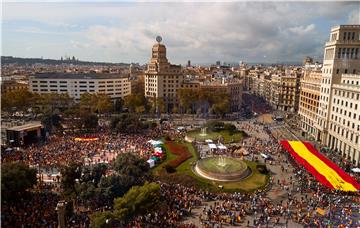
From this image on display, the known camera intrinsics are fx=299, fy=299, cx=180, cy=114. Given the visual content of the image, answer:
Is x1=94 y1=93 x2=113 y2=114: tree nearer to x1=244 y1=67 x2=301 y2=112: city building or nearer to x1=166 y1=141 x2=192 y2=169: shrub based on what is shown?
x1=166 y1=141 x2=192 y2=169: shrub

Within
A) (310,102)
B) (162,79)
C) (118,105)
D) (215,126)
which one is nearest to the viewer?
(215,126)

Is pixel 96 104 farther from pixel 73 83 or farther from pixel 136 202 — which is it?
pixel 136 202

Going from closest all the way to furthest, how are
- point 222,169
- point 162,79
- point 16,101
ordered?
point 222,169
point 16,101
point 162,79

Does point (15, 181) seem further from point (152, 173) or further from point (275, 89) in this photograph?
point (275, 89)

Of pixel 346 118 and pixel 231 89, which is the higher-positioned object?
pixel 231 89

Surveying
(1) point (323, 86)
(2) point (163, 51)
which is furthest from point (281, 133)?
(2) point (163, 51)

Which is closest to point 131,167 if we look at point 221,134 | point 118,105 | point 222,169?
point 222,169

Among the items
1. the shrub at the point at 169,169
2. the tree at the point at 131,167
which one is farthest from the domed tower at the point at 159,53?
the tree at the point at 131,167
